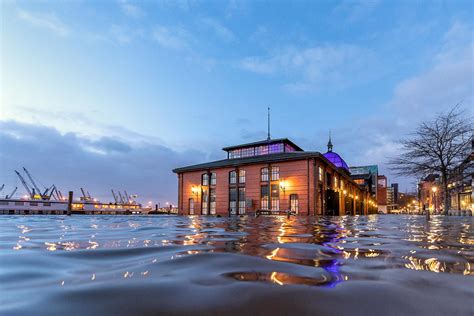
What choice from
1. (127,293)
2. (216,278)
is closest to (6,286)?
(127,293)

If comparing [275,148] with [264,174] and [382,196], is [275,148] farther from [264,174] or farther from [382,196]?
[382,196]

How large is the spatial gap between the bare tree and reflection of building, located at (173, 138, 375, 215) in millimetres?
7806

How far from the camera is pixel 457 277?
197cm

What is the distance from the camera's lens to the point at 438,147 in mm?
24531

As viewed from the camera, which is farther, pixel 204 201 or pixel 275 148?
pixel 204 201

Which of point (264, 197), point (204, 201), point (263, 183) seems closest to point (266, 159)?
point (263, 183)

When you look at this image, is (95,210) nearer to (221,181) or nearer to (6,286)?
(221,181)

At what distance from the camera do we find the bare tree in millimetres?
24047

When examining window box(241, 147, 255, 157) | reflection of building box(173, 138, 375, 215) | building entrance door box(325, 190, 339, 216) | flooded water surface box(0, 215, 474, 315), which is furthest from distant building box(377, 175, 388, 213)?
flooded water surface box(0, 215, 474, 315)

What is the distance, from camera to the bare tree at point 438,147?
24.0m

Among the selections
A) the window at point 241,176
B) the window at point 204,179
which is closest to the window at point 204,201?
the window at point 204,179

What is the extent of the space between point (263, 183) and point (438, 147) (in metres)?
16.5

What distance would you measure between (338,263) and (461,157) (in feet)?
92.7

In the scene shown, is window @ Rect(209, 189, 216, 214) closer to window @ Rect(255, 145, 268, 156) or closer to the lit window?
the lit window
